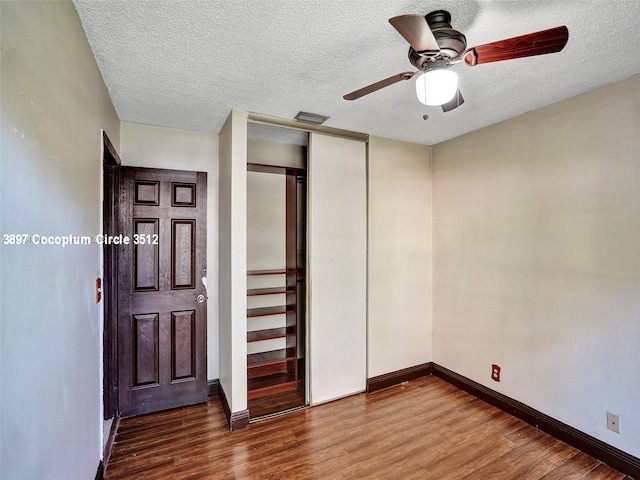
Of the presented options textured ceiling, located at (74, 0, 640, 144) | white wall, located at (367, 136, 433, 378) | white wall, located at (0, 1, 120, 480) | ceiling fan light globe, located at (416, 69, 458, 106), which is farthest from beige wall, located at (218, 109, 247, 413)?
ceiling fan light globe, located at (416, 69, 458, 106)

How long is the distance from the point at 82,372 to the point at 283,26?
6.54 ft

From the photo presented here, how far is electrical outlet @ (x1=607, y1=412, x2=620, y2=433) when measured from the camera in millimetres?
2117

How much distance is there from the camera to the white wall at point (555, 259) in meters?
2.10

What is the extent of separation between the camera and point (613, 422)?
7.00 ft

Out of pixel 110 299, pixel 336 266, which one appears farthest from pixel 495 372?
pixel 110 299

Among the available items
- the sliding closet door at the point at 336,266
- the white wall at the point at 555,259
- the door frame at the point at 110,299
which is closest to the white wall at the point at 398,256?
the sliding closet door at the point at 336,266

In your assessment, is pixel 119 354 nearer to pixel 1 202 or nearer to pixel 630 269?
pixel 1 202

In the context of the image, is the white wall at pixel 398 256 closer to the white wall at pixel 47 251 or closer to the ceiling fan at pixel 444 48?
the ceiling fan at pixel 444 48

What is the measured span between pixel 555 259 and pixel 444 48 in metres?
1.93

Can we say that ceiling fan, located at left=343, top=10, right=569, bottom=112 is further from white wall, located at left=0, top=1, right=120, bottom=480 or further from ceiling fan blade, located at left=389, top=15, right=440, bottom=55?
white wall, located at left=0, top=1, right=120, bottom=480

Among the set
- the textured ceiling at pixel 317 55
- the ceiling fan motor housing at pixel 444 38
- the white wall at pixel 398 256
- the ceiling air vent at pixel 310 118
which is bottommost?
the white wall at pixel 398 256

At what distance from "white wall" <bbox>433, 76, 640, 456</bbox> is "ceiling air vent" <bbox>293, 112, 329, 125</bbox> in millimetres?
1498

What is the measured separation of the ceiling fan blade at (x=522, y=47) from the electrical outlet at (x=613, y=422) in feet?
7.74

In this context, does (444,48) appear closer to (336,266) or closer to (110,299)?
(336,266)
